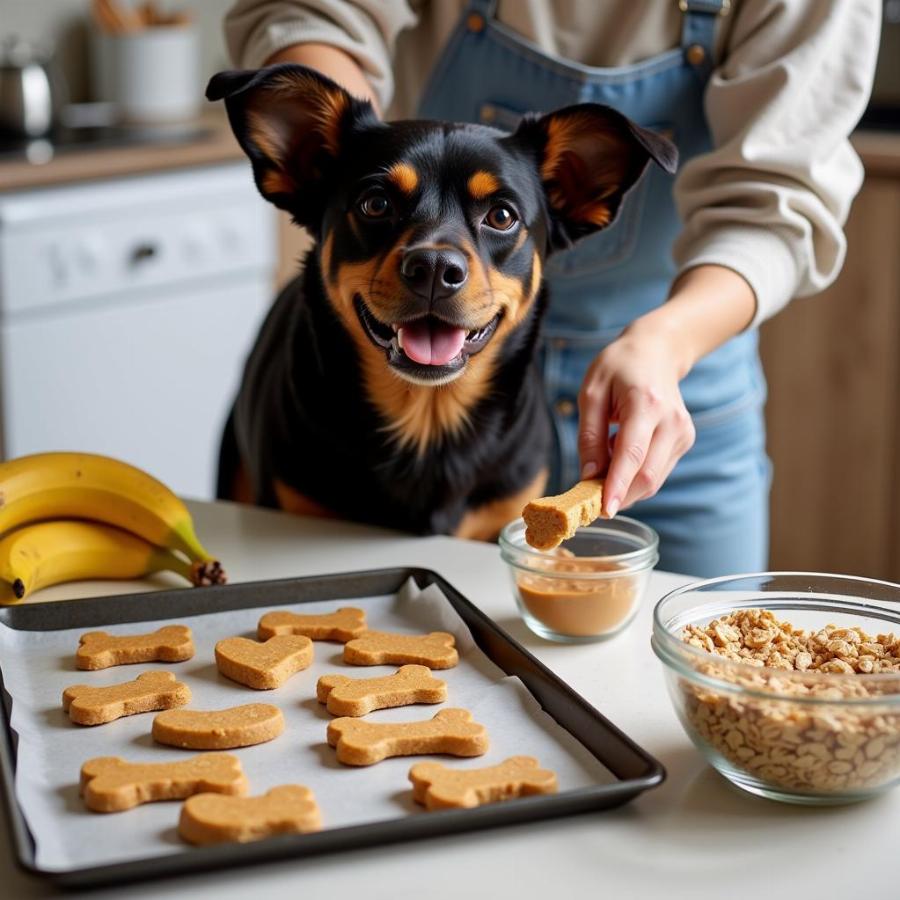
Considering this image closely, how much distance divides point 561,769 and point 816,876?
19cm

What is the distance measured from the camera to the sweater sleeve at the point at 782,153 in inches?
60.3

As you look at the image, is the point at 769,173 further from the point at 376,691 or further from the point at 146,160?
the point at 146,160

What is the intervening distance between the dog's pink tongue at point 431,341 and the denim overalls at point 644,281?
1.44 ft

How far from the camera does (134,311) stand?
302 centimetres

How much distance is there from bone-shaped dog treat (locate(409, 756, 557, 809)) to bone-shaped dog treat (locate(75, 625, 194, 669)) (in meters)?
0.29

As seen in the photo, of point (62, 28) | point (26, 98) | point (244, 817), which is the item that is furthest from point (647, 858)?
point (62, 28)

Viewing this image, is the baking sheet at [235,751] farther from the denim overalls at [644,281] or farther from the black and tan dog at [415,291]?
the denim overalls at [644,281]

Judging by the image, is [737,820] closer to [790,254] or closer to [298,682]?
[298,682]

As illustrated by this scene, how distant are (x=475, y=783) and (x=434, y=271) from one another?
0.56 m

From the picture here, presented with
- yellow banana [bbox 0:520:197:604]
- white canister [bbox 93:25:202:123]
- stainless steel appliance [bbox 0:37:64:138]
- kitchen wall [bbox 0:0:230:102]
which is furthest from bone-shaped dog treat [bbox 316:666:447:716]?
kitchen wall [bbox 0:0:230:102]

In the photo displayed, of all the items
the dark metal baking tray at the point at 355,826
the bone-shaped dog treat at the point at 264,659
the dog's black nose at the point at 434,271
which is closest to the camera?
the dark metal baking tray at the point at 355,826

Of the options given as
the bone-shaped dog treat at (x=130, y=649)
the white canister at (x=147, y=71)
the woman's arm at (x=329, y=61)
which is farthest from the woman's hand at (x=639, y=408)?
the white canister at (x=147, y=71)

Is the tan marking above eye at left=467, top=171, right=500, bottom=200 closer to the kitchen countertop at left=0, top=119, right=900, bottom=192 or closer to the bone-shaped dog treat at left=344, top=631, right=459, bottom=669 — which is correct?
the bone-shaped dog treat at left=344, top=631, right=459, bottom=669

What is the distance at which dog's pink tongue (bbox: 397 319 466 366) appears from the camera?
138cm
